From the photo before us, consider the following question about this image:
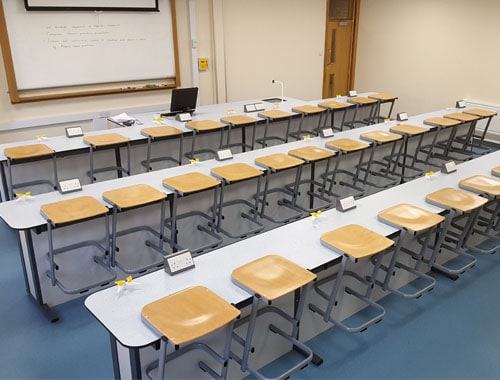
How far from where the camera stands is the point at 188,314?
1813mm

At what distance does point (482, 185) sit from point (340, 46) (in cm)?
630

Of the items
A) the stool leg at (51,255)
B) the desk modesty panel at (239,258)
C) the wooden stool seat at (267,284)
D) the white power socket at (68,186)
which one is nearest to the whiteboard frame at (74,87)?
the white power socket at (68,186)

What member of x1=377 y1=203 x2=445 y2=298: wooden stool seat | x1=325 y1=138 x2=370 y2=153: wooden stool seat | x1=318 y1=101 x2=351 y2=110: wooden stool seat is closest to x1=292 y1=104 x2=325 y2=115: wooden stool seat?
x1=318 y1=101 x2=351 y2=110: wooden stool seat

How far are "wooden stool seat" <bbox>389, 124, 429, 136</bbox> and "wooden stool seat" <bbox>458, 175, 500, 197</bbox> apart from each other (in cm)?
121

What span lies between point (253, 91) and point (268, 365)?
610cm

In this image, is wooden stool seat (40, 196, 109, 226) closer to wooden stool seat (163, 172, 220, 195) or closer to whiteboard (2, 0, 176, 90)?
wooden stool seat (163, 172, 220, 195)

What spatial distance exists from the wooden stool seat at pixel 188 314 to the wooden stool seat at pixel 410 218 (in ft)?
4.30

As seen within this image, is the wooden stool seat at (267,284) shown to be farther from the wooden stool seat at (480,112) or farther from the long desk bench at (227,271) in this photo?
the wooden stool seat at (480,112)

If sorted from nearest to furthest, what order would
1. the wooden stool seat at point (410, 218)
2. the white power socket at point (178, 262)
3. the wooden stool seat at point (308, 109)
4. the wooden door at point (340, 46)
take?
the white power socket at point (178, 262) < the wooden stool seat at point (410, 218) < the wooden stool seat at point (308, 109) < the wooden door at point (340, 46)

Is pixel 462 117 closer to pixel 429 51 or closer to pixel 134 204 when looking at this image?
pixel 429 51

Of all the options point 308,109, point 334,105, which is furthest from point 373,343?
point 334,105

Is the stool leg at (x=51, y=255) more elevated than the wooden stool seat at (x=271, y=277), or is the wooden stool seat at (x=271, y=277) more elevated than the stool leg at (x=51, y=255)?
the wooden stool seat at (x=271, y=277)

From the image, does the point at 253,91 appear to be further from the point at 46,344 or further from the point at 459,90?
the point at 46,344

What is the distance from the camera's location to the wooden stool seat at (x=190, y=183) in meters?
3.08
